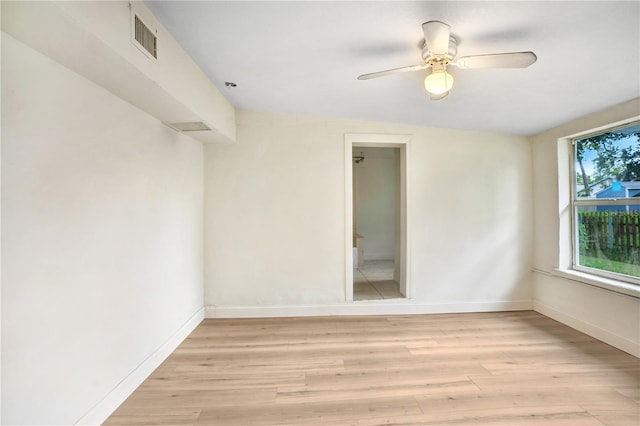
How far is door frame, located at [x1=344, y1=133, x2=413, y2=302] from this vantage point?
3.42m

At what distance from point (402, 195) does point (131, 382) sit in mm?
3231

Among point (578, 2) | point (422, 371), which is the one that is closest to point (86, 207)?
point (422, 371)

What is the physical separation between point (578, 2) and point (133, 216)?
2.92m

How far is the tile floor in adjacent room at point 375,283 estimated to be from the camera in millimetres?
3708

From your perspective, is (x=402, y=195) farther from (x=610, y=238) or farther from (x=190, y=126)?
(x=190, y=126)

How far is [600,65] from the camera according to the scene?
6.33 ft

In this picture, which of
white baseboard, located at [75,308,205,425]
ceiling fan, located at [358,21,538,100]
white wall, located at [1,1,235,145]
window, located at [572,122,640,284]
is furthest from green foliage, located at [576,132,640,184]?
white baseboard, located at [75,308,205,425]

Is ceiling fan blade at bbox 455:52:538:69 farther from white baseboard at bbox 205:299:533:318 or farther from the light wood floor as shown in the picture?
white baseboard at bbox 205:299:533:318

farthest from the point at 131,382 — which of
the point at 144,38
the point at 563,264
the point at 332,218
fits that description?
the point at 563,264

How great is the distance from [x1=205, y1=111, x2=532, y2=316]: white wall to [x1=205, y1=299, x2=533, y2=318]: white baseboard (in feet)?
0.04

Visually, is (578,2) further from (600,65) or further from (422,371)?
(422,371)

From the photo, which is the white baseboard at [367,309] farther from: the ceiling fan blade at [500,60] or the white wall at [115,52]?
the ceiling fan blade at [500,60]

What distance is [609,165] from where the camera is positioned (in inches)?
110

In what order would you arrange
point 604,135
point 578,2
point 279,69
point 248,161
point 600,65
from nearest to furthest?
point 578,2 → point 600,65 → point 279,69 → point 604,135 → point 248,161
